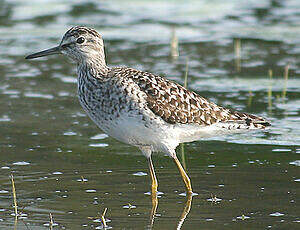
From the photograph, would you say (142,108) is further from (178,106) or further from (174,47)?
(174,47)

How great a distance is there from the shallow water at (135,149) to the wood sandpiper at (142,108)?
1.86ft

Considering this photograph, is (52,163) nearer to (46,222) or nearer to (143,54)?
(46,222)

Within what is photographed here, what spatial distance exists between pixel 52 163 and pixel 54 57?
22.3ft

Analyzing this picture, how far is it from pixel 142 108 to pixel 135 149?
227 centimetres

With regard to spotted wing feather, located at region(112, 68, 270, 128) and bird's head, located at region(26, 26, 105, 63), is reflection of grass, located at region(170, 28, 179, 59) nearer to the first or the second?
spotted wing feather, located at region(112, 68, 270, 128)

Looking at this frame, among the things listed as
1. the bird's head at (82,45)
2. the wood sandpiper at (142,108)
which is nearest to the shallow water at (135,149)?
the wood sandpiper at (142,108)

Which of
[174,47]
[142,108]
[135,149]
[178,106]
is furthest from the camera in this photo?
[174,47]

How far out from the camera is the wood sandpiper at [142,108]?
28.1 feet

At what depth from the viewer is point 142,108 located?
859 centimetres

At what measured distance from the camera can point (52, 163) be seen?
390 inches

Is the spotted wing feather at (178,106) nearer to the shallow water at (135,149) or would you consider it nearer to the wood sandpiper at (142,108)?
the wood sandpiper at (142,108)

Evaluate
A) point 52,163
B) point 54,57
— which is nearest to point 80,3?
point 54,57

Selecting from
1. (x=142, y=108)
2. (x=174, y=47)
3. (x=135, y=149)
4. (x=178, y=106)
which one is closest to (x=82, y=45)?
(x=142, y=108)

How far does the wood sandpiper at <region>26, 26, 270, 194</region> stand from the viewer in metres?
8.58
